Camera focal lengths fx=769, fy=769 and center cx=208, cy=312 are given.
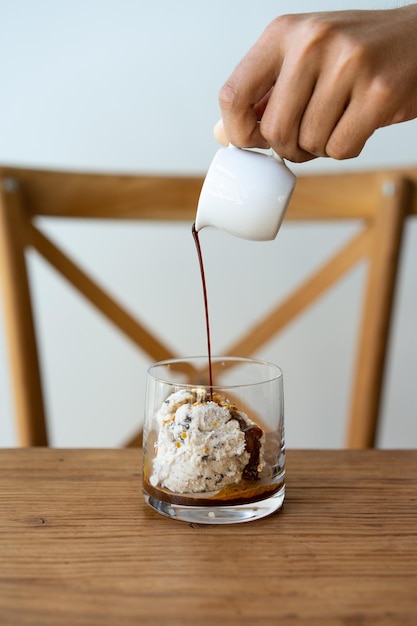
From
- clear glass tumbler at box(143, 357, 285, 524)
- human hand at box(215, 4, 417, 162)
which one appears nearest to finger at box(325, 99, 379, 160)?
human hand at box(215, 4, 417, 162)

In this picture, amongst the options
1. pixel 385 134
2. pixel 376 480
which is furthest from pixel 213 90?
pixel 376 480

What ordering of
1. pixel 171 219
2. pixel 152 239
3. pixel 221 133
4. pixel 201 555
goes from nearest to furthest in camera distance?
pixel 201 555 → pixel 221 133 → pixel 171 219 → pixel 152 239

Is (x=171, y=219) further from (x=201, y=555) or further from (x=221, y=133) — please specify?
(x=201, y=555)

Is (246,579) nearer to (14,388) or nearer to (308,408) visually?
(14,388)

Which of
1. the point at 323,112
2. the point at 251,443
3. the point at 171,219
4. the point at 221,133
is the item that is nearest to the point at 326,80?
the point at 323,112

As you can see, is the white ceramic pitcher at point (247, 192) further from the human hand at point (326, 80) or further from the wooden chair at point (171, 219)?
the wooden chair at point (171, 219)
